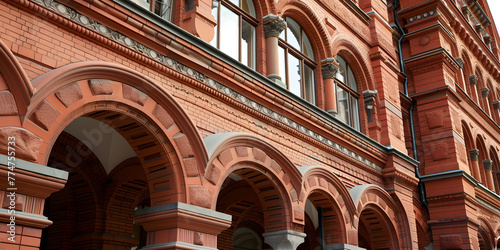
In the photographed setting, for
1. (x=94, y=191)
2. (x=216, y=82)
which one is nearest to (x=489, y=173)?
(x=216, y=82)

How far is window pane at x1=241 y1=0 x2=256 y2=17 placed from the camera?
9.53 metres

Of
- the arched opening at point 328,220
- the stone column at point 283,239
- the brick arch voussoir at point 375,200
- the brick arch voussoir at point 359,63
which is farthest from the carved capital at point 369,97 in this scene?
the stone column at point 283,239

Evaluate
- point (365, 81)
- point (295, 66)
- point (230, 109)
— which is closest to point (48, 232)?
point (230, 109)

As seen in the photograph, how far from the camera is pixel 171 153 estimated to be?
245 inches

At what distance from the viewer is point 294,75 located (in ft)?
34.2

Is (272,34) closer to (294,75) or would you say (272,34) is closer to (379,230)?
(294,75)

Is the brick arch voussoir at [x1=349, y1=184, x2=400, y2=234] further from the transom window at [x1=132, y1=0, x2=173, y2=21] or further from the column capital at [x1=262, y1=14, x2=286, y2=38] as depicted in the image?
the transom window at [x1=132, y1=0, x2=173, y2=21]

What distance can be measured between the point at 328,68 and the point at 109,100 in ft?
21.0

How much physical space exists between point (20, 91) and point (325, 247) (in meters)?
6.23

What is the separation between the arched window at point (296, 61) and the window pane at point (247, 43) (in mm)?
821

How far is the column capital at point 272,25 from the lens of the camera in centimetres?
952

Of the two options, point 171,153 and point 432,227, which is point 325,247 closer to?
point 171,153

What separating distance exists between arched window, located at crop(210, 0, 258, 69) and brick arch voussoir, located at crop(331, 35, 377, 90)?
10.9ft

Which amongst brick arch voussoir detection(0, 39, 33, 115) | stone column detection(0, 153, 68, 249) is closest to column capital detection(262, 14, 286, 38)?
brick arch voussoir detection(0, 39, 33, 115)
